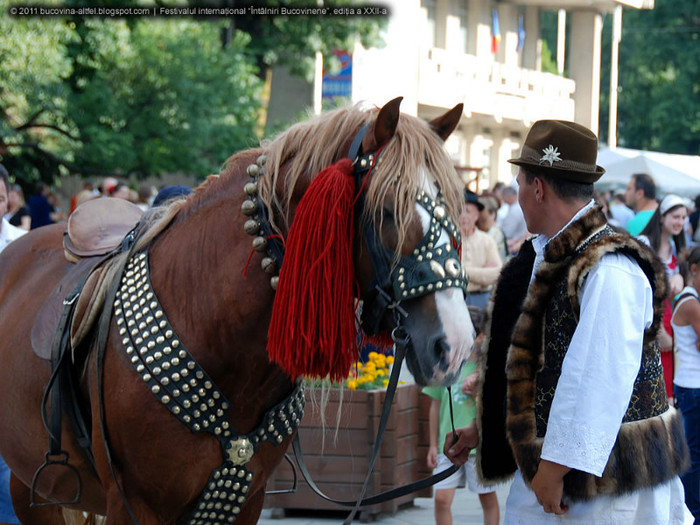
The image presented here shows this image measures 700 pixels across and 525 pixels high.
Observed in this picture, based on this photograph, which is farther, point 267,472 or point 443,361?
point 267,472

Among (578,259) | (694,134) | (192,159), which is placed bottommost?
(694,134)

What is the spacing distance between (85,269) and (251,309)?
37.5 inches

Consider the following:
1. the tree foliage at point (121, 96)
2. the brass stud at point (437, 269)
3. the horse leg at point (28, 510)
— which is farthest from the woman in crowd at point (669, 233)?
the tree foliage at point (121, 96)

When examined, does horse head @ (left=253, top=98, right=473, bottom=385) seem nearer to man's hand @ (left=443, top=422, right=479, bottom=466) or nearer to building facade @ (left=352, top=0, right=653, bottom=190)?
man's hand @ (left=443, top=422, right=479, bottom=466)

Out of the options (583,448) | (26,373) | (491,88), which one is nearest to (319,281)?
(583,448)

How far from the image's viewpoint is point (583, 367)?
2430 mm

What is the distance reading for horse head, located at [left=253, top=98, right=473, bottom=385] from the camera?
2.39 meters

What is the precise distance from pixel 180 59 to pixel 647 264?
10.9 meters

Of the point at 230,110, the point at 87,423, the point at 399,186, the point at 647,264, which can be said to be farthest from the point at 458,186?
the point at 230,110

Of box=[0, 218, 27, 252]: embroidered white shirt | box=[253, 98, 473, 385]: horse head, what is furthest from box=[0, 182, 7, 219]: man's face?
box=[253, 98, 473, 385]: horse head

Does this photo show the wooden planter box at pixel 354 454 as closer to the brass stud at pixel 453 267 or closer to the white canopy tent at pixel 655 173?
the brass stud at pixel 453 267

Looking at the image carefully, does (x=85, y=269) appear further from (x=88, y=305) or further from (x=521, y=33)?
(x=521, y=33)

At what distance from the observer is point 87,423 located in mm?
3035

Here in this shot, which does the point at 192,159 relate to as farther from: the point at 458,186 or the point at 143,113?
the point at 458,186
